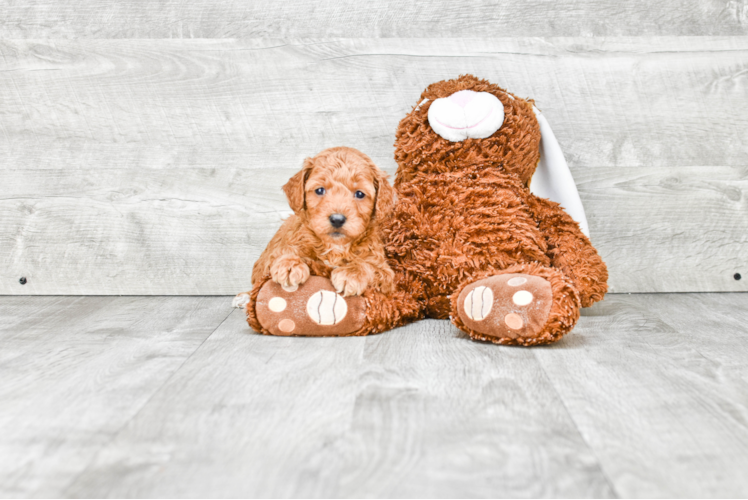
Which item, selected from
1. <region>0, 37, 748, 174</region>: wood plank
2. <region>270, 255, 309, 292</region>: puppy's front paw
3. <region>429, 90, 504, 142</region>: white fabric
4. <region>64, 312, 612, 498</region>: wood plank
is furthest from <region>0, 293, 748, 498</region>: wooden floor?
<region>0, 37, 748, 174</region>: wood plank

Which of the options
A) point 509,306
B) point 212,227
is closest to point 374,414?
point 509,306

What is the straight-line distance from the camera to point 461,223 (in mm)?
1393

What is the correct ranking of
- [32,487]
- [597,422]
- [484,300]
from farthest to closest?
[484,300] → [597,422] → [32,487]

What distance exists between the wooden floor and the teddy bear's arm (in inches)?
3.8

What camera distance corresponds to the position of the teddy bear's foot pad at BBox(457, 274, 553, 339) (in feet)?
3.85

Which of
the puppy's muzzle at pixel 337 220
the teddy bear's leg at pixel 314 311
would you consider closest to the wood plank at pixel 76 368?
the teddy bear's leg at pixel 314 311

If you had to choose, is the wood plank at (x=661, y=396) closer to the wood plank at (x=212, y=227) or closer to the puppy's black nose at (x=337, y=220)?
the wood plank at (x=212, y=227)

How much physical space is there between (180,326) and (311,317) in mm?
364

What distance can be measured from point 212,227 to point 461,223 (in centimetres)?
79

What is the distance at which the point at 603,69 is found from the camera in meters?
1.75

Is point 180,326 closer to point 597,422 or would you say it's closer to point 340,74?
point 340,74

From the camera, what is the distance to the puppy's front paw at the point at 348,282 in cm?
127

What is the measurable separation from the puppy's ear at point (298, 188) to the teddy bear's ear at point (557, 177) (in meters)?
0.59

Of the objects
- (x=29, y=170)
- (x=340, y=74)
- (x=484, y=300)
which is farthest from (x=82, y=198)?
(x=484, y=300)
